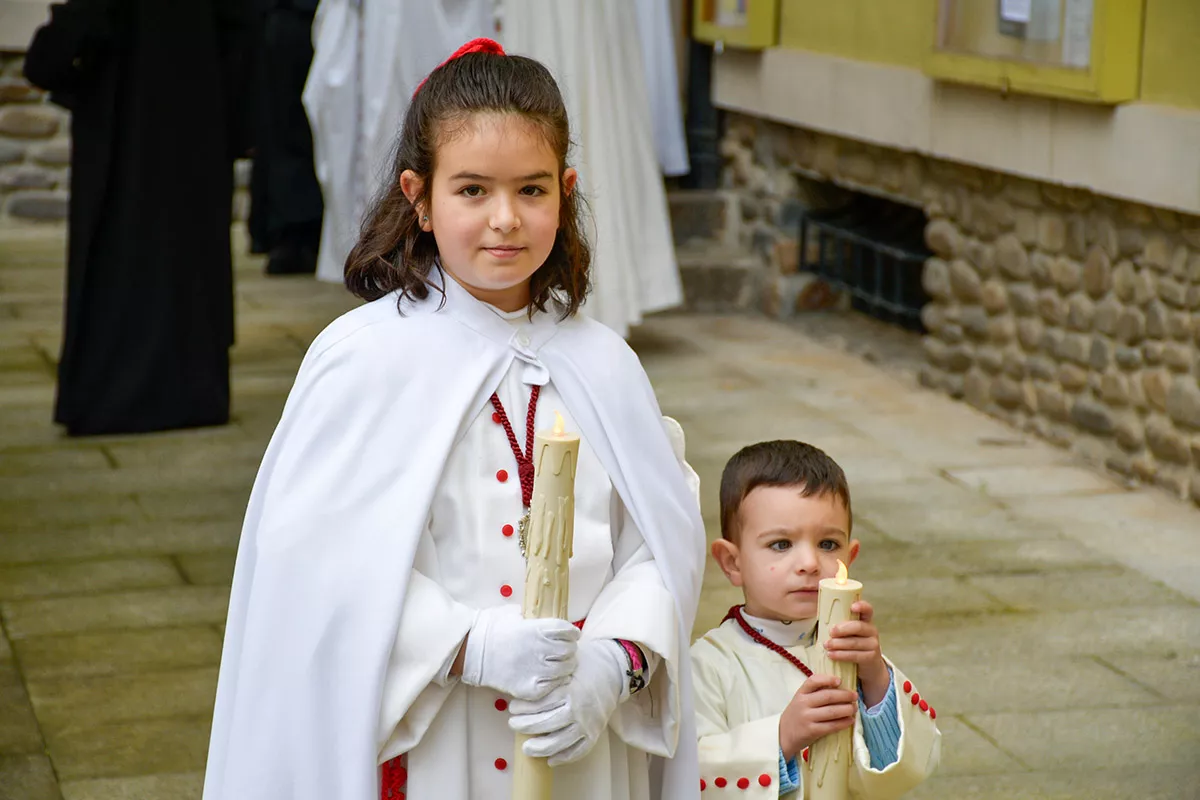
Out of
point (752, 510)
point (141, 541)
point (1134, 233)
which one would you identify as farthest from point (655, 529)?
point (1134, 233)

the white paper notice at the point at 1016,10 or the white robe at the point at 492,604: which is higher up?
the white paper notice at the point at 1016,10

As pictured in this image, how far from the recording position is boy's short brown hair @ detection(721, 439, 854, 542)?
7.70 ft

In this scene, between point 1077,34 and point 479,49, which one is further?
point 1077,34

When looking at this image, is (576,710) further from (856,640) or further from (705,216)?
(705,216)

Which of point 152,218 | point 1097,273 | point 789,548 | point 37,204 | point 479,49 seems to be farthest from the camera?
point 37,204

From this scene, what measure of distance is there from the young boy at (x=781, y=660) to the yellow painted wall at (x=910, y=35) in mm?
3095

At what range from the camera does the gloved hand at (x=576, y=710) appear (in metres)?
1.86

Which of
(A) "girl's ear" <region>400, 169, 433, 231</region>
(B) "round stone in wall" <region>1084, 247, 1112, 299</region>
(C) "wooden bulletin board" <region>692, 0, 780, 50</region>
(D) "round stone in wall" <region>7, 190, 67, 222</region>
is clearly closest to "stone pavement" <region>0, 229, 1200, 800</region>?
(B) "round stone in wall" <region>1084, 247, 1112, 299</region>

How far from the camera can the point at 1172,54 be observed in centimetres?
509

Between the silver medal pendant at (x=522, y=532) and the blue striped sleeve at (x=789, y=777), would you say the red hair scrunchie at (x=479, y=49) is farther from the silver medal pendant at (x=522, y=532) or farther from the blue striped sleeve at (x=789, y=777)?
the blue striped sleeve at (x=789, y=777)

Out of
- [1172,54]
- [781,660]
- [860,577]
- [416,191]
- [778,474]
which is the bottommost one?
[860,577]

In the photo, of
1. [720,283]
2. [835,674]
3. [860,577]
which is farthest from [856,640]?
[720,283]

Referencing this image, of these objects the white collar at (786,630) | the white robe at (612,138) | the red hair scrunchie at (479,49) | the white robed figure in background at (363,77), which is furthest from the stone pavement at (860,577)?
the red hair scrunchie at (479,49)

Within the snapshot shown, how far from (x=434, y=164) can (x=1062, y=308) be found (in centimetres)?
421
